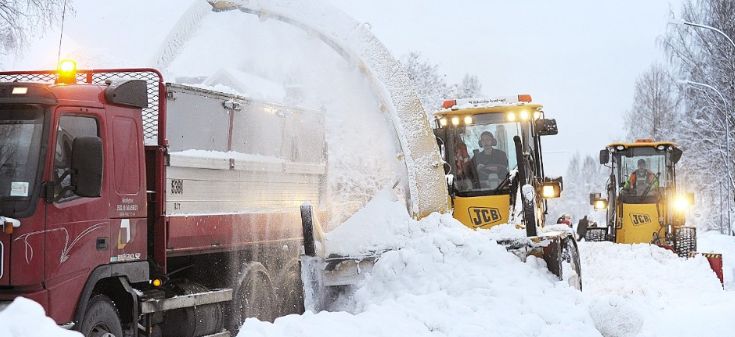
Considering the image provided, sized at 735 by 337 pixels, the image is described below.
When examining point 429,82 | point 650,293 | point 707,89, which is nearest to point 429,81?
point 429,82

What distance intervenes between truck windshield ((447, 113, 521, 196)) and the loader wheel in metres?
1.40

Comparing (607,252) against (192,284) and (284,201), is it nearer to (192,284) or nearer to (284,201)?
(284,201)

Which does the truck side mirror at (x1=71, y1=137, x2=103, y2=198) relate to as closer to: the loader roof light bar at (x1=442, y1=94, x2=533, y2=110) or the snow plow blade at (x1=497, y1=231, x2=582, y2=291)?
the snow plow blade at (x1=497, y1=231, x2=582, y2=291)

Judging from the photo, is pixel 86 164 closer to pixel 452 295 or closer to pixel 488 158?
pixel 452 295

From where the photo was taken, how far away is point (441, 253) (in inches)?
363

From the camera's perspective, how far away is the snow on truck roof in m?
11.7

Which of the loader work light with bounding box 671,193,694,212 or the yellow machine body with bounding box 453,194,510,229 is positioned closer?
the yellow machine body with bounding box 453,194,510,229

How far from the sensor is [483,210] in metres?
11.7

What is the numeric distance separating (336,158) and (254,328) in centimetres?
569

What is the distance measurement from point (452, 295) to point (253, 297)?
2.47 m

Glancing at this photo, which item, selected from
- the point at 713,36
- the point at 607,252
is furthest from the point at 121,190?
the point at 713,36

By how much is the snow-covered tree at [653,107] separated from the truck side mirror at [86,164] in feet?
161

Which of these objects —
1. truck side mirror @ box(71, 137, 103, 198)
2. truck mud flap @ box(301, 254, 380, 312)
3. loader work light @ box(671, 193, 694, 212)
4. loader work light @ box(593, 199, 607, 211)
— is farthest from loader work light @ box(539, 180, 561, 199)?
loader work light @ box(593, 199, 607, 211)

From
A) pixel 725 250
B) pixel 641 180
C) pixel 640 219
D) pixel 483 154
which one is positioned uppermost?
pixel 483 154
